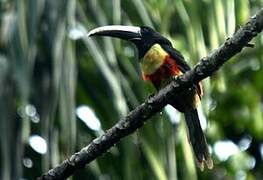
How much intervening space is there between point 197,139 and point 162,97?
0.86m

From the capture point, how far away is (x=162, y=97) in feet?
10.6

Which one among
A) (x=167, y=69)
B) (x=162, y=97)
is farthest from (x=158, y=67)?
(x=162, y=97)

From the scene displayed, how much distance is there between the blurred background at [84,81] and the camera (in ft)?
14.8

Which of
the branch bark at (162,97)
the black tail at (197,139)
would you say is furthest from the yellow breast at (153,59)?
the branch bark at (162,97)

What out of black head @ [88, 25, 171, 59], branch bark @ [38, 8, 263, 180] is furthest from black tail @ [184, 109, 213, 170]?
branch bark @ [38, 8, 263, 180]

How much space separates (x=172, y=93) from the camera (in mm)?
3197

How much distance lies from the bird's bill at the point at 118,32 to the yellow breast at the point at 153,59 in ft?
0.34

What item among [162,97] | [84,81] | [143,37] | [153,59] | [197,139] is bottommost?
[162,97]

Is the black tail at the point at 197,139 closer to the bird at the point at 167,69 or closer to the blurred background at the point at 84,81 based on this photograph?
the bird at the point at 167,69

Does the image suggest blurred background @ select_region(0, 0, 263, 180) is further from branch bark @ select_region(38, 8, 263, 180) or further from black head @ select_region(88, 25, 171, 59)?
branch bark @ select_region(38, 8, 263, 180)

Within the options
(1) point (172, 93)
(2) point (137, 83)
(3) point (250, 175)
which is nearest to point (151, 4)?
(2) point (137, 83)

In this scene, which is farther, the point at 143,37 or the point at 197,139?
the point at 143,37

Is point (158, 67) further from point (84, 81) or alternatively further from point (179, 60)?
point (84, 81)

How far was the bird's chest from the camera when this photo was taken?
4090mm
